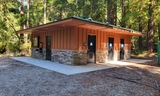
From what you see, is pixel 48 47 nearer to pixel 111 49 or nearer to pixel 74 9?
pixel 111 49

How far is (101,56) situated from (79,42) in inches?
84.9

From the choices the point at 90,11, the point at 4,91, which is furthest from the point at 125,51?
the point at 4,91

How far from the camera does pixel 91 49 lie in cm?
802

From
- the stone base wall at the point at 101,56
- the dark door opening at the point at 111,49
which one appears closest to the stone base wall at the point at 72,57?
the stone base wall at the point at 101,56

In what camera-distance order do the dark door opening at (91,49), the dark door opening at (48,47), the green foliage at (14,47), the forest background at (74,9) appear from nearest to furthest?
the dark door opening at (91,49)
the dark door opening at (48,47)
the forest background at (74,9)
the green foliage at (14,47)

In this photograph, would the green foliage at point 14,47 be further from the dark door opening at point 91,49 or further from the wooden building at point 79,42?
the dark door opening at point 91,49

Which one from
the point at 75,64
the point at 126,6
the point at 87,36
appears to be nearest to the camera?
the point at 75,64

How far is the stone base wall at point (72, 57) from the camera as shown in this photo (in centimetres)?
707

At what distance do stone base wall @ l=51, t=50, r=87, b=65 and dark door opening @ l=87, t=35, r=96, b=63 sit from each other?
45 centimetres

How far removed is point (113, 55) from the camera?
31.3 ft

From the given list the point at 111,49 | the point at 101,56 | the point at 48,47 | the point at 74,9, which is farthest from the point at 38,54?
the point at 74,9

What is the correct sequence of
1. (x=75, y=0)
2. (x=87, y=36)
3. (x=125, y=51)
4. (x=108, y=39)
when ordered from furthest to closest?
(x=75, y=0) < (x=125, y=51) < (x=108, y=39) < (x=87, y=36)

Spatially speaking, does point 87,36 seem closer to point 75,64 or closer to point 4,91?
point 75,64

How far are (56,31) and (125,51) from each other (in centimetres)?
585
